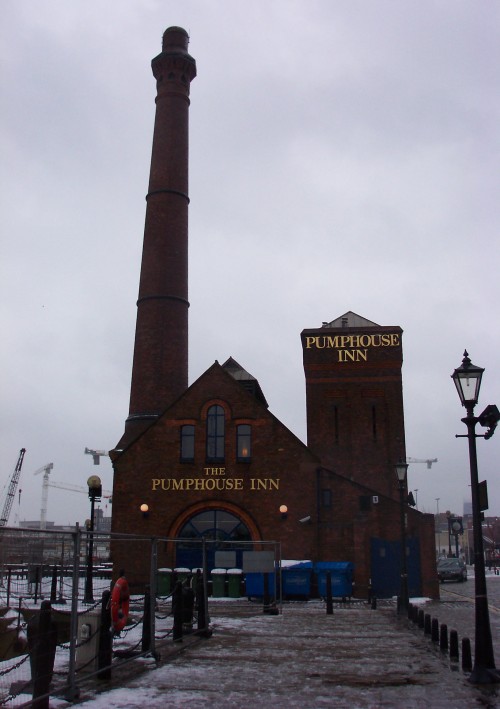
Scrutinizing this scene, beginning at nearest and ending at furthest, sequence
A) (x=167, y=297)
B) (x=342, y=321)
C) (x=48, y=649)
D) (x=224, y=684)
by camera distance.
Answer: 1. (x=48, y=649)
2. (x=224, y=684)
3. (x=167, y=297)
4. (x=342, y=321)

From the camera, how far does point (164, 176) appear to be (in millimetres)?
39844

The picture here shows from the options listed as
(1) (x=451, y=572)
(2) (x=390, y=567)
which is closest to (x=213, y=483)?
(2) (x=390, y=567)

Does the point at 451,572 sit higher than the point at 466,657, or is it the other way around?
the point at 466,657

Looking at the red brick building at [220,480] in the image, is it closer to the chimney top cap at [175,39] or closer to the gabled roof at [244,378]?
the gabled roof at [244,378]

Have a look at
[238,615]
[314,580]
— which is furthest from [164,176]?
[238,615]

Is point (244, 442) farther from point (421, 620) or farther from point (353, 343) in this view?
point (421, 620)

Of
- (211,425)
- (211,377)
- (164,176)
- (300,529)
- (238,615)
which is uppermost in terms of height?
(164,176)

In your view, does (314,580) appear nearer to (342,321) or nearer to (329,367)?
(329,367)

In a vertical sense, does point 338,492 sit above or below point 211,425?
below

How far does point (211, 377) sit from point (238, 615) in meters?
12.4

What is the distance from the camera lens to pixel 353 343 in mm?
40531

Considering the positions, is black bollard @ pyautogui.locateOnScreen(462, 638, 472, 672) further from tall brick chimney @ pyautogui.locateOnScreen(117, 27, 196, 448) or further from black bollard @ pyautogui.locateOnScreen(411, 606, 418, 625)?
tall brick chimney @ pyautogui.locateOnScreen(117, 27, 196, 448)

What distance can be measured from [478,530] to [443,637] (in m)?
3.48

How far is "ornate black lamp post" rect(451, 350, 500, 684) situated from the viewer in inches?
439
